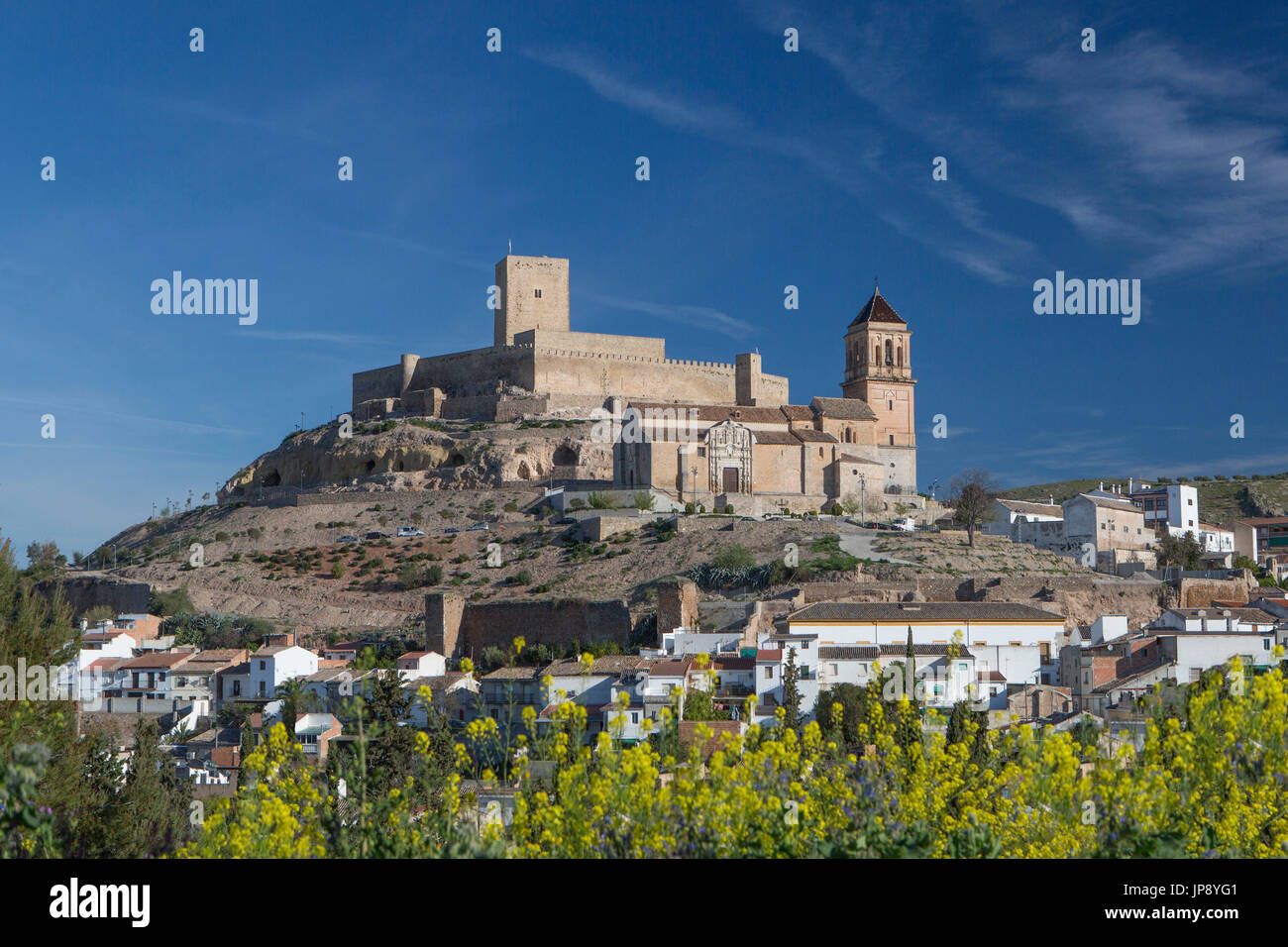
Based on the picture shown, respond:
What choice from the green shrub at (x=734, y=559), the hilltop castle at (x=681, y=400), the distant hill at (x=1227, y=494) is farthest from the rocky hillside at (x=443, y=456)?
the distant hill at (x=1227, y=494)

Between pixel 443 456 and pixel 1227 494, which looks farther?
pixel 1227 494

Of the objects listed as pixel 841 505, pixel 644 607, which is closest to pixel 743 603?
pixel 644 607

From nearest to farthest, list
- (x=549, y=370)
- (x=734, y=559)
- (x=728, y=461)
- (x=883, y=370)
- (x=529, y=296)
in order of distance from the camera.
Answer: (x=734, y=559)
(x=728, y=461)
(x=883, y=370)
(x=549, y=370)
(x=529, y=296)

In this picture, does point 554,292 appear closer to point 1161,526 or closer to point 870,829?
point 1161,526

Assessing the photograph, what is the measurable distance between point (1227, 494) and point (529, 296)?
40.4 m

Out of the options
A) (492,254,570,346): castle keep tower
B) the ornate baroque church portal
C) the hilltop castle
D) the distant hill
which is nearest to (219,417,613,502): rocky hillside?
the hilltop castle

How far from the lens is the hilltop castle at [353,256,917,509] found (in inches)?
1860

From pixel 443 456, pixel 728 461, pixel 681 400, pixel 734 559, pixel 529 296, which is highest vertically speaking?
pixel 529 296

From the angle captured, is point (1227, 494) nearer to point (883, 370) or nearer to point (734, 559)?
point (883, 370)

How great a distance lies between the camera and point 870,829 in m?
5.24

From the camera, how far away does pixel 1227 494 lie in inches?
2778

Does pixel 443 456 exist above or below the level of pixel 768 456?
above

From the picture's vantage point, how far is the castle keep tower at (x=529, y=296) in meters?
64.1

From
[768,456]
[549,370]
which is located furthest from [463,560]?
[549,370]
